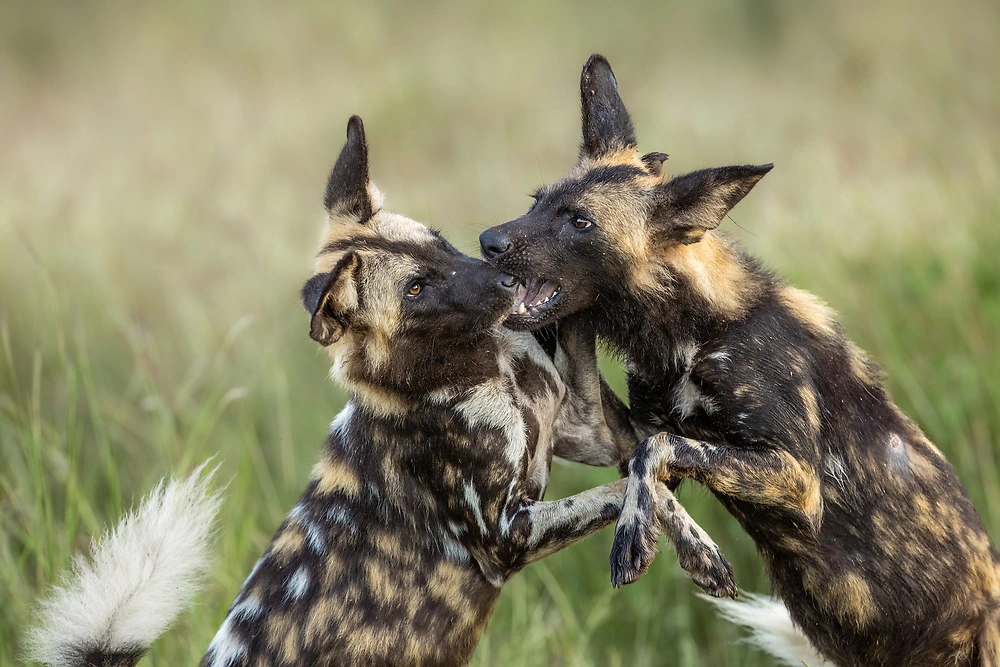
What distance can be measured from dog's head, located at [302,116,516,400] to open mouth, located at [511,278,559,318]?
0.05 metres

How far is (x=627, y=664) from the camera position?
6094mm

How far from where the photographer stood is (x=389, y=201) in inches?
388

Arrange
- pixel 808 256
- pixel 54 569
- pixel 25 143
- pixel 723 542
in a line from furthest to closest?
pixel 25 143 < pixel 808 256 < pixel 723 542 < pixel 54 569

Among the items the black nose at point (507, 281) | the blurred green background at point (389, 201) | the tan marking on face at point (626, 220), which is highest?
the tan marking on face at point (626, 220)

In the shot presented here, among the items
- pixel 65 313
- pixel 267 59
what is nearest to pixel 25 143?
pixel 267 59

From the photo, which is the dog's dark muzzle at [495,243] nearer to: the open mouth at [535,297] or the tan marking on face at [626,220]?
the open mouth at [535,297]

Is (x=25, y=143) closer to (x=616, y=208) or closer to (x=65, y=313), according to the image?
(x=65, y=313)

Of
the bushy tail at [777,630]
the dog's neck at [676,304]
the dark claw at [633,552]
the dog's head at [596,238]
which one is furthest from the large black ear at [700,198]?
the bushy tail at [777,630]

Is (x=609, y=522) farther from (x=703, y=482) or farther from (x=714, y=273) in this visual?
(x=714, y=273)

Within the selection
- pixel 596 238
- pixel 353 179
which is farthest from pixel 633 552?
pixel 353 179

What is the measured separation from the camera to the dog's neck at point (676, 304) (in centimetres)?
393

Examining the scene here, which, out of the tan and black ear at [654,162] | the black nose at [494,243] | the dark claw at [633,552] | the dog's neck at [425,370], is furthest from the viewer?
the tan and black ear at [654,162]

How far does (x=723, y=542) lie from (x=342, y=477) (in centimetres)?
263

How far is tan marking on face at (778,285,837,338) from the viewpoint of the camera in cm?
396
